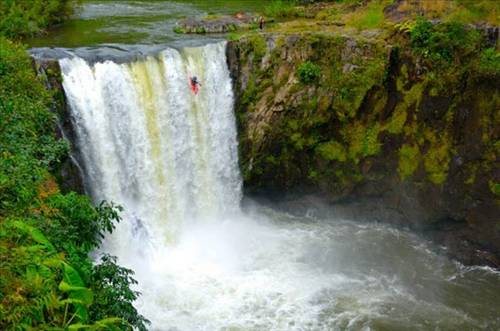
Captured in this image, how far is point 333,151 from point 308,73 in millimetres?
2431

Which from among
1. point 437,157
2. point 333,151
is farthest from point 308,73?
point 437,157

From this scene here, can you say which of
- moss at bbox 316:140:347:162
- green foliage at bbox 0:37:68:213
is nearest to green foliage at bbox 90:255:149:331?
green foliage at bbox 0:37:68:213

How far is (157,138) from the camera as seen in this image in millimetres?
14414

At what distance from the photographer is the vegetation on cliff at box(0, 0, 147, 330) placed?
17.9 feet

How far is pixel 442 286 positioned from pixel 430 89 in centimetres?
528

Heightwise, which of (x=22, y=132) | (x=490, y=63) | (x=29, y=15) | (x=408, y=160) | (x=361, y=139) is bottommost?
(x=408, y=160)

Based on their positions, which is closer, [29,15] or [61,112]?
[61,112]

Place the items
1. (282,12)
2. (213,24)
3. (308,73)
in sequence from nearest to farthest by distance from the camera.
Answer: (308,73) → (213,24) → (282,12)

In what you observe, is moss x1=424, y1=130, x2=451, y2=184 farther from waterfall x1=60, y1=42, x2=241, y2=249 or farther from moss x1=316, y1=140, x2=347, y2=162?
waterfall x1=60, y1=42, x2=241, y2=249

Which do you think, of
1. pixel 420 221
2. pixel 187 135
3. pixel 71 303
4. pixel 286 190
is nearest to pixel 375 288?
pixel 420 221

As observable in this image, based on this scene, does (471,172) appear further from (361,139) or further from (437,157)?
(361,139)

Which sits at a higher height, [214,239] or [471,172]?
[471,172]

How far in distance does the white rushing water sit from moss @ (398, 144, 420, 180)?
185 centimetres

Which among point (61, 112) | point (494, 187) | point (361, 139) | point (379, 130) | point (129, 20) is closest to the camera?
point (61, 112)
